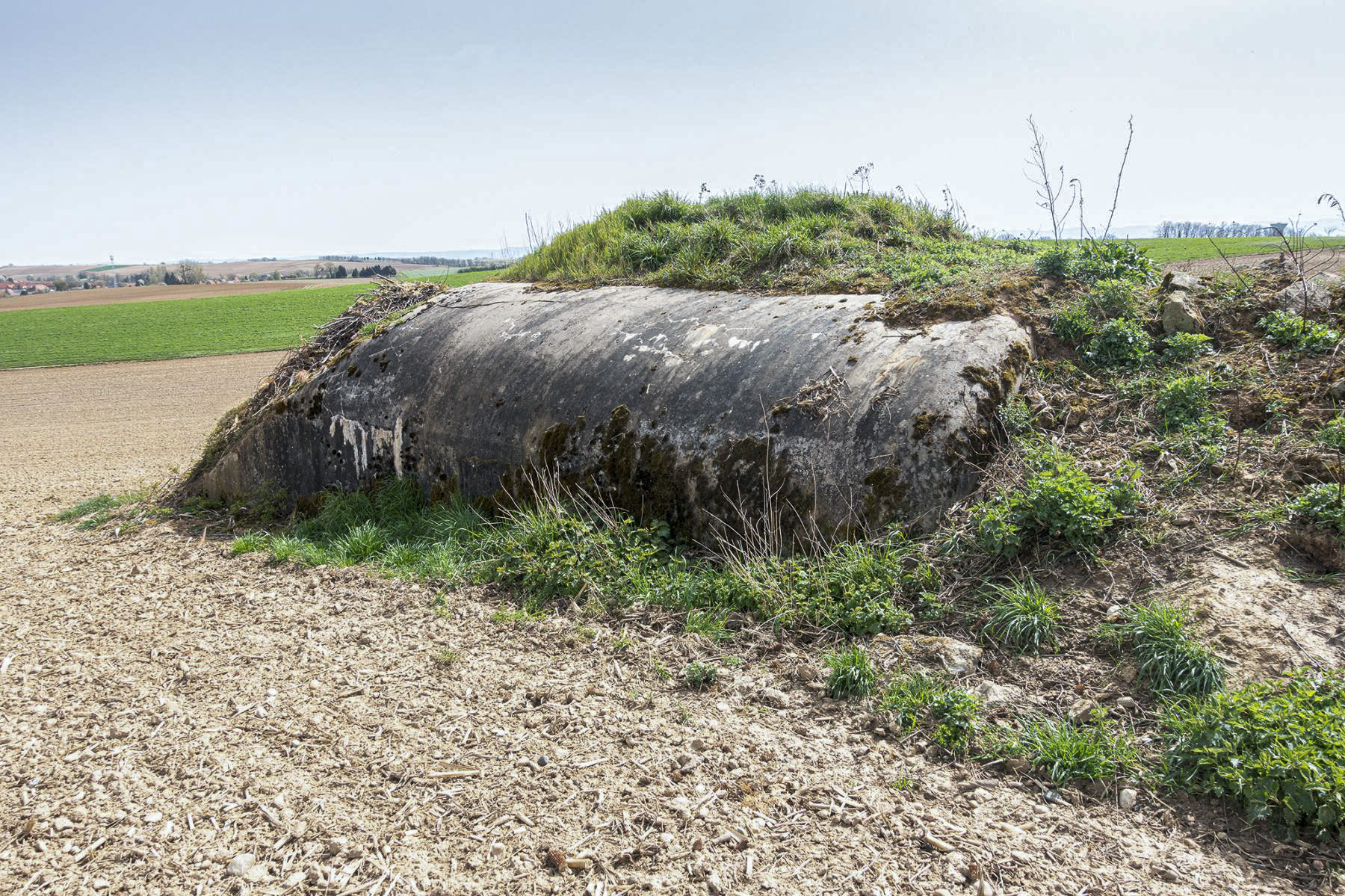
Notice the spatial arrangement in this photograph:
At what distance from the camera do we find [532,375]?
6.45 m

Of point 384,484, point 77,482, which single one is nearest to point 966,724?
point 384,484

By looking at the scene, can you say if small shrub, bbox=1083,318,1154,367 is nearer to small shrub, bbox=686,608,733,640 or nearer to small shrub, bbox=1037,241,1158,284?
small shrub, bbox=1037,241,1158,284

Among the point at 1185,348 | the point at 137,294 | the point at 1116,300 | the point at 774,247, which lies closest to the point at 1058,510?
the point at 1185,348

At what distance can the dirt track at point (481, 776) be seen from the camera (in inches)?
113

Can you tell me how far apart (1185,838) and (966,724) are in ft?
2.83

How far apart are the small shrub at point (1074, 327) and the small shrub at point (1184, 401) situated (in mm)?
772

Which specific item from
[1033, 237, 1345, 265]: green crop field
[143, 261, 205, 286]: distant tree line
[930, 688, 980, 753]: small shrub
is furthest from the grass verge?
[143, 261, 205, 286]: distant tree line

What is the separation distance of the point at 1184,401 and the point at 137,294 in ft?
200

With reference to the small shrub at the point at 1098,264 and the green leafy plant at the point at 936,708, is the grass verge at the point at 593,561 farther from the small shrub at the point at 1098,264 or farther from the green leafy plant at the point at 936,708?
the small shrub at the point at 1098,264

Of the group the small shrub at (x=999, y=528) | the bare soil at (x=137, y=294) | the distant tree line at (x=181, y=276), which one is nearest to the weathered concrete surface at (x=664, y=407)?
the small shrub at (x=999, y=528)

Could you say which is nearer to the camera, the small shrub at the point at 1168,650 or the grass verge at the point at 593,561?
the small shrub at the point at 1168,650

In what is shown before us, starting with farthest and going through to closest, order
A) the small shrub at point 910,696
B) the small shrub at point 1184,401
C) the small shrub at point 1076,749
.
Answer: the small shrub at point 1184,401 → the small shrub at point 910,696 → the small shrub at point 1076,749

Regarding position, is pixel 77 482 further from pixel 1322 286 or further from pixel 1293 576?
pixel 1322 286

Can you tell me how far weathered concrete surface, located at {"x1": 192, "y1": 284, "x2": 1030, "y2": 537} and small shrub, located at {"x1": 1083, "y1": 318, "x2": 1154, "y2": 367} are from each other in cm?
50
